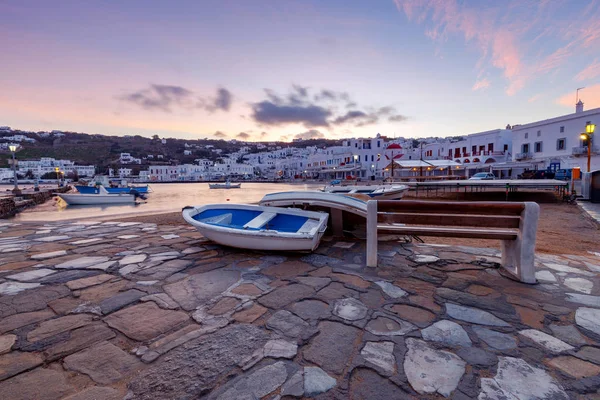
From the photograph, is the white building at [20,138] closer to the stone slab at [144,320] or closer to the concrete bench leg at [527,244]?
the stone slab at [144,320]

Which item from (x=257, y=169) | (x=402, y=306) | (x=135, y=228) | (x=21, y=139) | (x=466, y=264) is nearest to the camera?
(x=402, y=306)

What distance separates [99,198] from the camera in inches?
947

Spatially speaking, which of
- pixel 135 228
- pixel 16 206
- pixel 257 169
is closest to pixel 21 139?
pixel 257 169

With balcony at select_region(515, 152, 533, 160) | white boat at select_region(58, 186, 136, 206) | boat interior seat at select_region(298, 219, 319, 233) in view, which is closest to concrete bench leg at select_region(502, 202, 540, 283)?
boat interior seat at select_region(298, 219, 319, 233)

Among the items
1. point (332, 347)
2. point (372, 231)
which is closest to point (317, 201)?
point (372, 231)

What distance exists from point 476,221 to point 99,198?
28851 mm

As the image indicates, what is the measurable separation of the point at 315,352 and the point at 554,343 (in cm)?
192

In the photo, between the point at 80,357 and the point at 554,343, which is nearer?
the point at 80,357

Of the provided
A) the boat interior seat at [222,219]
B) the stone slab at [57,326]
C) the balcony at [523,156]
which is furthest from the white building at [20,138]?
the balcony at [523,156]

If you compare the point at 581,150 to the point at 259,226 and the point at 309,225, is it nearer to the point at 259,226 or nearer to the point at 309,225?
the point at 309,225

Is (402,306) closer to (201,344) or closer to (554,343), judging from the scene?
(554,343)

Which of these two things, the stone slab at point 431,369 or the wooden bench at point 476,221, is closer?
the stone slab at point 431,369

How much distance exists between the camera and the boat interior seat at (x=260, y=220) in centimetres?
496

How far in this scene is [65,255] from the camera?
179 inches
